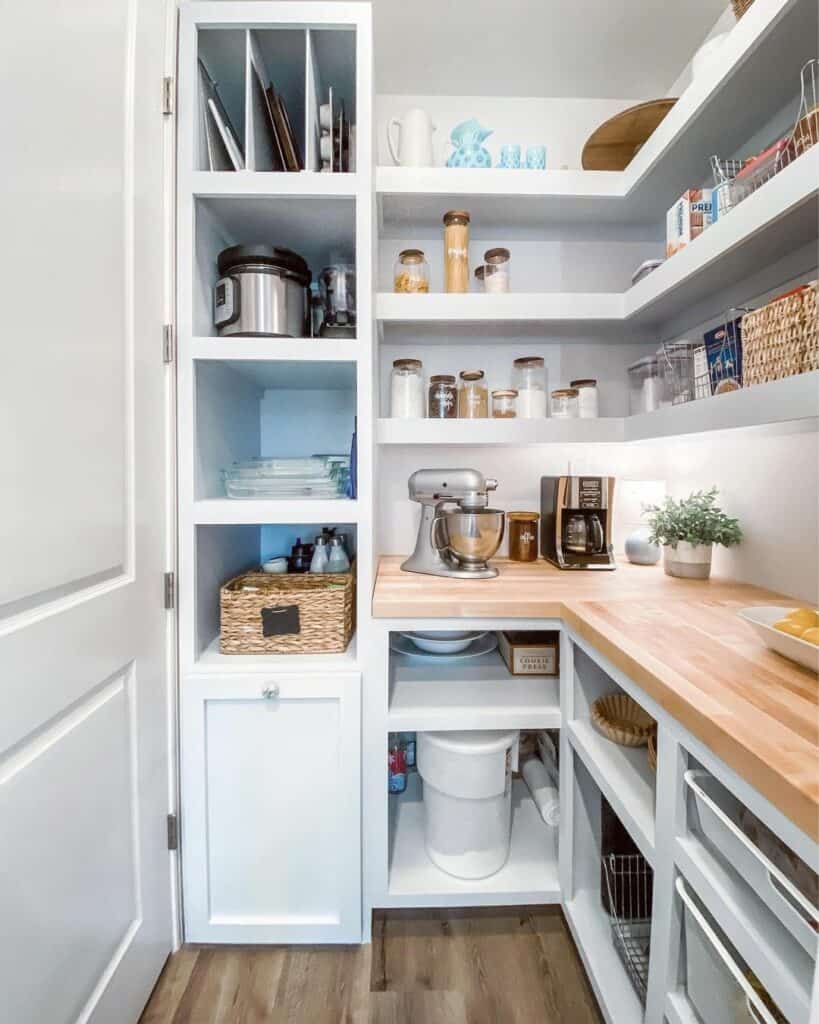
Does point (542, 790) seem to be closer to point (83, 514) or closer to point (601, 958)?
point (601, 958)

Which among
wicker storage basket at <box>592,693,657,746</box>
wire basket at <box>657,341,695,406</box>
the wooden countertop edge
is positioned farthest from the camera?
wire basket at <box>657,341,695,406</box>

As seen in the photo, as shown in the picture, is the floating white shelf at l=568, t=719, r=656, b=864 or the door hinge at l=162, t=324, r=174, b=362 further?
the door hinge at l=162, t=324, r=174, b=362

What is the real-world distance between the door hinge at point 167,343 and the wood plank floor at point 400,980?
1.48 meters

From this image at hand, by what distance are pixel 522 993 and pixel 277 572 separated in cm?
121

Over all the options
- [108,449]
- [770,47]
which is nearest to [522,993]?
[108,449]

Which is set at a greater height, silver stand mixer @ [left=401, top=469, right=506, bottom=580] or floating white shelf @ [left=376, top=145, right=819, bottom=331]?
floating white shelf @ [left=376, top=145, right=819, bottom=331]

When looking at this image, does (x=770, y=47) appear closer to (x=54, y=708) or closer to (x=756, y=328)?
(x=756, y=328)

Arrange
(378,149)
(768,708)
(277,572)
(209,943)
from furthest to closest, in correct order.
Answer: (378,149), (277,572), (209,943), (768,708)

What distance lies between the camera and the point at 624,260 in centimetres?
179

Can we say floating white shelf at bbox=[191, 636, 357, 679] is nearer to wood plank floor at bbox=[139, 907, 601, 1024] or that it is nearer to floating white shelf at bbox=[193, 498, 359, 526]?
floating white shelf at bbox=[193, 498, 359, 526]

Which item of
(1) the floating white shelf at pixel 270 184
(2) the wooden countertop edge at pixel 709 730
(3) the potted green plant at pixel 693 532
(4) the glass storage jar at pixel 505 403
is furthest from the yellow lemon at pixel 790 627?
(1) the floating white shelf at pixel 270 184

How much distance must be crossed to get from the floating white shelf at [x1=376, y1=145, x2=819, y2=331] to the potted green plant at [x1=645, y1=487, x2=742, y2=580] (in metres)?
0.60

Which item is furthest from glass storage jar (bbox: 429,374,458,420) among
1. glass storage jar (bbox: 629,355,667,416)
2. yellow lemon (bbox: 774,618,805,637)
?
yellow lemon (bbox: 774,618,805,637)

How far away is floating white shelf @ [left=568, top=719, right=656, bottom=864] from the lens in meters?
0.86
